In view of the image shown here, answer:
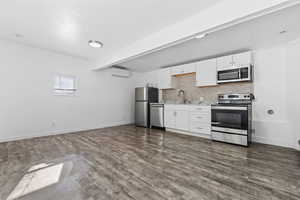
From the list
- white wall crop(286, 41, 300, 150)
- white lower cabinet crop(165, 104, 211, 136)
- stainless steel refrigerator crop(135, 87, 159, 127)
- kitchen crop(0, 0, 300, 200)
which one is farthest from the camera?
stainless steel refrigerator crop(135, 87, 159, 127)

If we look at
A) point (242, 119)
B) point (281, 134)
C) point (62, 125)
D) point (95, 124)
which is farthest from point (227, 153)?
point (62, 125)

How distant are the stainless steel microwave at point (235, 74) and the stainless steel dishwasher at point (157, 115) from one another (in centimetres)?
204

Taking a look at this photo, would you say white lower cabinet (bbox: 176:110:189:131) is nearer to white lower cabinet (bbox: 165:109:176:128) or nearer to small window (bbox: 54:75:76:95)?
white lower cabinet (bbox: 165:109:176:128)

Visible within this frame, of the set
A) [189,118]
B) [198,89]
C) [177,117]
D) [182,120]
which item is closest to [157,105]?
[177,117]

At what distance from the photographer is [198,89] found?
14.0ft

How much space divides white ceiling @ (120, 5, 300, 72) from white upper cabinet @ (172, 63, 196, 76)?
0.38 metres

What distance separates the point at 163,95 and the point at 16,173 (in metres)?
4.51

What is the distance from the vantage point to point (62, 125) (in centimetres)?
391

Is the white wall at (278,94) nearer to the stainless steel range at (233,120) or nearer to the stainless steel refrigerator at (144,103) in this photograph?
the stainless steel range at (233,120)

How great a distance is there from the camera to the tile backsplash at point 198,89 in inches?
136

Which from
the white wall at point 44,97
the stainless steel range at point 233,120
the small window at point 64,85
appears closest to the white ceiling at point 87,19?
the white wall at point 44,97

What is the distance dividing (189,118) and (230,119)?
1043 mm

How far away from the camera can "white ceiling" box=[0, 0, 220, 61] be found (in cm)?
188

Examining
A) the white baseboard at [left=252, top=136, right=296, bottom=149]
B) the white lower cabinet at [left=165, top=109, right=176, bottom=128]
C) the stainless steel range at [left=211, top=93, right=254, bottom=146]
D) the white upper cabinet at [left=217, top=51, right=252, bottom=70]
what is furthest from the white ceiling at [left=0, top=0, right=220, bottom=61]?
the white baseboard at [left=252, top=136, right=296, bottom=149]
